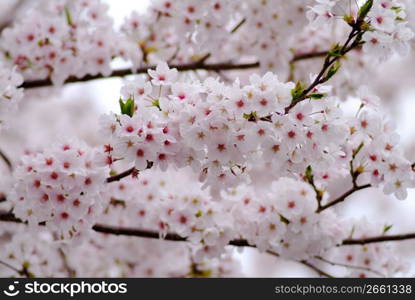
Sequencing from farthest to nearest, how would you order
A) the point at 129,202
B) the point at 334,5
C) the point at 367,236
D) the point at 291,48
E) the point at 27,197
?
the point at 291,48
the point at 129,202
the point at 367,236
the point at 27,197
the point at 334,5

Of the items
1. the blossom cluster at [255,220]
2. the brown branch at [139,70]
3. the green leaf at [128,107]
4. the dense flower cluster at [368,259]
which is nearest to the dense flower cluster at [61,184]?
the green leaf at [128,107]

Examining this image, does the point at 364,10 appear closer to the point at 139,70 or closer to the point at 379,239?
the point at 379,239

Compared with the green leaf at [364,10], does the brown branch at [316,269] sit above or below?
below

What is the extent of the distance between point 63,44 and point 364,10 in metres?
2.68

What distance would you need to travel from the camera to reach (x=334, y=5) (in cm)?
313

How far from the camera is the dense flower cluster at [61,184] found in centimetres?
329

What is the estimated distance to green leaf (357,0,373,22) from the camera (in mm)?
2904

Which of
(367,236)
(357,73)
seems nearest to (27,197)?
(367,236)

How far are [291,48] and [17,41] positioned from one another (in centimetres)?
230

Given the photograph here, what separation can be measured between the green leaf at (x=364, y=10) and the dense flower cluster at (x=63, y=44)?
2.47 m

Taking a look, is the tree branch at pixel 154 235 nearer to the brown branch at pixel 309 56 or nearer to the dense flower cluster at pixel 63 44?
the dense flower cluster at pixel 63 44

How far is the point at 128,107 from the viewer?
2.97 meters

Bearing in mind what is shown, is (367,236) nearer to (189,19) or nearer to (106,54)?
(189,19)

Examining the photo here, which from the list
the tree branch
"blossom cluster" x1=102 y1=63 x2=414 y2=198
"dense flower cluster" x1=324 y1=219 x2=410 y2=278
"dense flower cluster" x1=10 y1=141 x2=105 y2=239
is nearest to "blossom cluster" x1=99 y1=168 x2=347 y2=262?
the tree branch
